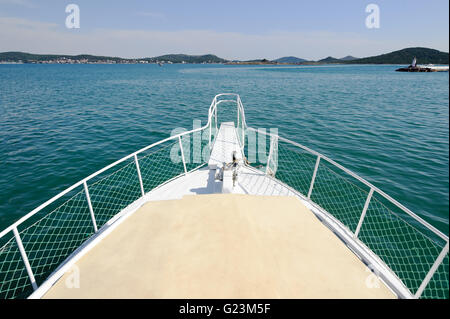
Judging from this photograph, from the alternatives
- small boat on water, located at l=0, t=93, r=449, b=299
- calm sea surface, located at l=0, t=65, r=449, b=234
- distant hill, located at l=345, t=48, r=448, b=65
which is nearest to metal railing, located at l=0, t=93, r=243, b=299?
small boat on water, located at l=0, t=93, r=449, b=299

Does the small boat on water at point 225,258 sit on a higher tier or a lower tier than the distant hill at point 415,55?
lower

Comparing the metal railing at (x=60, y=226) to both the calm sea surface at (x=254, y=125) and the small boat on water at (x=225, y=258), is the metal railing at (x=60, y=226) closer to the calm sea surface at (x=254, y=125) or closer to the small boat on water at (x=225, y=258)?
the small boat on water at (x=225, y=258)

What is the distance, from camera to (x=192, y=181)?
23.5 ft

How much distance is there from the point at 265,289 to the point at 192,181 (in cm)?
502

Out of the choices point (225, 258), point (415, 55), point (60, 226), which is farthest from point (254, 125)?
point (415, 55)

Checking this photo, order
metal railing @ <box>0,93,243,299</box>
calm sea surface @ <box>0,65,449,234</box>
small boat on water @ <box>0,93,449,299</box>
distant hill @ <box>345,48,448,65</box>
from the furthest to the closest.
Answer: distant hill @ <box>345,48,448,65</box> → calm sea surface @ <box>0,65,449,234</box> → metal railing @ <box>0,93,243,299</box> → small boat on water @ <box>0,93,449,299</box>

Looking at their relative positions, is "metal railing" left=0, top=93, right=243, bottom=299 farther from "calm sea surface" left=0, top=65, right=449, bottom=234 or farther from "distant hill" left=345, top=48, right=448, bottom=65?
"distant hill" left=345, top=48, right=448, bottom=65

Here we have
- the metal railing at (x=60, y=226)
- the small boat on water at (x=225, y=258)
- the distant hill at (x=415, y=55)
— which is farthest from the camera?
the distant hill at (x=415, y=55)

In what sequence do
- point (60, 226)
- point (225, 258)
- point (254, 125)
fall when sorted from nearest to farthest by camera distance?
point (225, 258)
point (60, 226)
point (254, 125)

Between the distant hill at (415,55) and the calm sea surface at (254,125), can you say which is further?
the distant hill at (415,55)

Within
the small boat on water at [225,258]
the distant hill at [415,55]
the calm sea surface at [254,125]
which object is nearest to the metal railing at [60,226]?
the small boat on water at [225,258]

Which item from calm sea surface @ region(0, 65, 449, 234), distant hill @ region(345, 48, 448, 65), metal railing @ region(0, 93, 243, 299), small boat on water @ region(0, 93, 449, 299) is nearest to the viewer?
small boat on water @ region(0, 93, 449, 299)

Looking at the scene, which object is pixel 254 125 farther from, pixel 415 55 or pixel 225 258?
pixel 415 55
